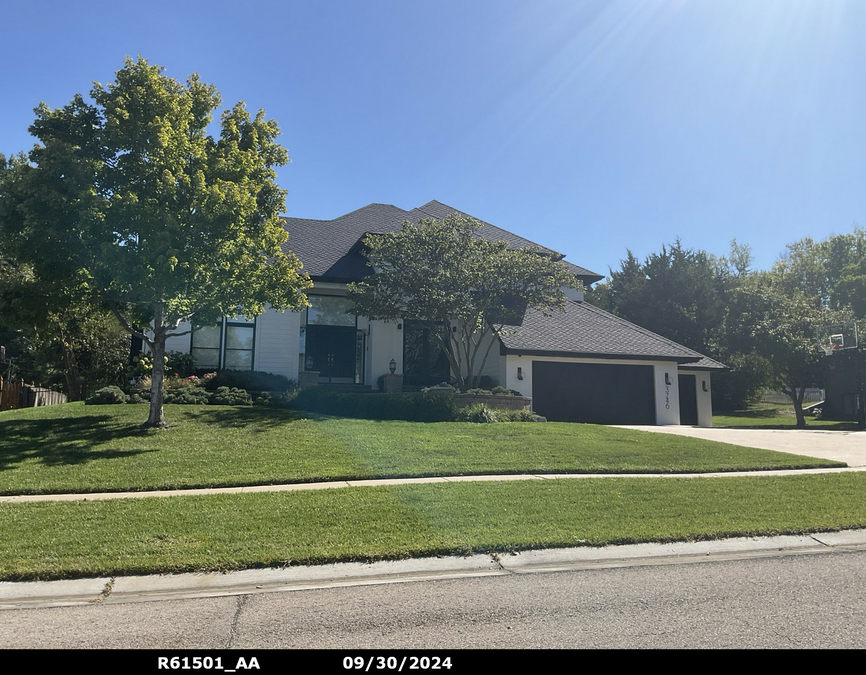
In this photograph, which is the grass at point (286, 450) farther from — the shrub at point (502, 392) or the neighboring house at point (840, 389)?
the neighboring house at point (840, 389)

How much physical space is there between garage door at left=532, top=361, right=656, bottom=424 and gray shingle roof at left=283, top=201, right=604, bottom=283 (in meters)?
5.49

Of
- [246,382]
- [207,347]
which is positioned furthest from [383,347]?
[207,347]

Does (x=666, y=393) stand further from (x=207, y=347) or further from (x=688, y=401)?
(x=207, y=347)

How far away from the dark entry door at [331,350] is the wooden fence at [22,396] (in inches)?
365

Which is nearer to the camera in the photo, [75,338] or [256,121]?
[256,121]

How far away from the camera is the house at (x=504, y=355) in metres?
20.8

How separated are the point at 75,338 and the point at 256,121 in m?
12.8

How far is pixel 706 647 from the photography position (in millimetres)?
3992

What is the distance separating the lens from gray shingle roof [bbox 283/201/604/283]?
22641 mm

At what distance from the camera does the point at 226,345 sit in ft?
69.1

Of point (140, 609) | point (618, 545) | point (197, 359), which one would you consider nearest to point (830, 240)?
point (197, 359)

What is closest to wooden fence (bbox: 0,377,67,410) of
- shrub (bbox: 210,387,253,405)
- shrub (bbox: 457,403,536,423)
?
shrub (bbox: 210,387,253,405)

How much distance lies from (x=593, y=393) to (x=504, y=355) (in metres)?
3.74
